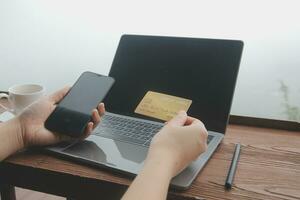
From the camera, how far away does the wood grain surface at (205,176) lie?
469 millimetres

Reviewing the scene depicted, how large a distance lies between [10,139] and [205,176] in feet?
1.12

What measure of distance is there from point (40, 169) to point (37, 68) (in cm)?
58

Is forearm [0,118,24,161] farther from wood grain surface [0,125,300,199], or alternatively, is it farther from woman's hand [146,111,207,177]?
woman's hand [146,111,207,177]

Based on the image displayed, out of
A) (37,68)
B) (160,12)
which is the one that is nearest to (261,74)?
(160,12)

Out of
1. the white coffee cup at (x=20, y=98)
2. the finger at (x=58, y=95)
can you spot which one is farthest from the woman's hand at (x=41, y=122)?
the white coffee cup at (x=20, y=98)

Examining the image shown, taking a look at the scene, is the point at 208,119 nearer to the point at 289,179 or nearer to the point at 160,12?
the point at 289,179

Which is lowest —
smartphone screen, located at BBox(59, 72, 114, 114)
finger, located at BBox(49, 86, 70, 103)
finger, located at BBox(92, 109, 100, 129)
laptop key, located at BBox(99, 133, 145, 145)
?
laptop key, located at BBox(99, 133, 145, 145)

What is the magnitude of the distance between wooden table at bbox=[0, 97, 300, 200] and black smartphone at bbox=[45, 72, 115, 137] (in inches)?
2.2

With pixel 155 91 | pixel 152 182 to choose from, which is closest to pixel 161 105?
pixel 155 91

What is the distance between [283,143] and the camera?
2.12ft

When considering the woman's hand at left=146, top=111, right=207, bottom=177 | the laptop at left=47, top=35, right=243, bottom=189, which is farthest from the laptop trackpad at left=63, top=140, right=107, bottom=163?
the woman's hand at left=146, top=111, right=207, bottom=177

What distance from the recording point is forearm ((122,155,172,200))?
407 mm

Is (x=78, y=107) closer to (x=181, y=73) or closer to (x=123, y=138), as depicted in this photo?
(x=123, y=138)

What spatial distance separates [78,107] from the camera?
23.6 inches
